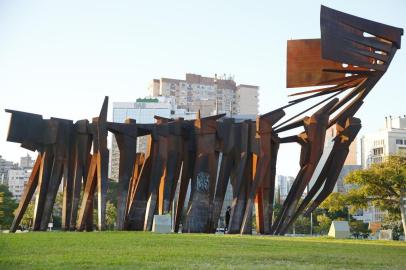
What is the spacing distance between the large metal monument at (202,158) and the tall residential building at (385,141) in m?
87.0

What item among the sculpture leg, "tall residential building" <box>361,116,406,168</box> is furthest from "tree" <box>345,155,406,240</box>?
"tall residential building" <box>361,116,406,168</box>

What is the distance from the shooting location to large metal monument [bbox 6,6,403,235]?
→ 75.5 ft

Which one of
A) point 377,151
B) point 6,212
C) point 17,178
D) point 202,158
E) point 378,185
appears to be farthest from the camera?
point 17,178

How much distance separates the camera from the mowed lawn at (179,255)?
9961 mm

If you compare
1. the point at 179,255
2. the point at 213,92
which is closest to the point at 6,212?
the point at 179,255

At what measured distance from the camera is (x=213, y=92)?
13300 centimetres

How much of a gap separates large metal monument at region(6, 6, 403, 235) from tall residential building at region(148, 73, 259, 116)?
347 feet

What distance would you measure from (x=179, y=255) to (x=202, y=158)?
472 inches

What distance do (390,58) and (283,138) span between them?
18.4 ft

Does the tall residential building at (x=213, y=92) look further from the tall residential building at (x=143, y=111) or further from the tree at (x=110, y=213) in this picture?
the tree at (x=110, y=213)

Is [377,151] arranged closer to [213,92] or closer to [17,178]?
[213,92]

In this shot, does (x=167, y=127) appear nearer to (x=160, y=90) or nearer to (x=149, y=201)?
(x=149, y=201)

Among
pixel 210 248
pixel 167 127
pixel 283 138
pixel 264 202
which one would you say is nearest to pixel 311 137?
pixel 283 138

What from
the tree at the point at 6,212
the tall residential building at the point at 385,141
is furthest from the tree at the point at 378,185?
the tall residential building at the point at 385,141
